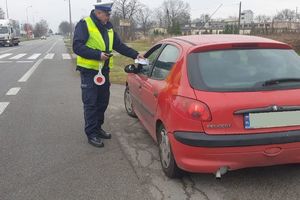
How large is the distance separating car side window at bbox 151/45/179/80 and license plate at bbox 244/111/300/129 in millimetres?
1141

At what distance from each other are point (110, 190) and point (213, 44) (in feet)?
5.78

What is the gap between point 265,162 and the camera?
380 centimetres

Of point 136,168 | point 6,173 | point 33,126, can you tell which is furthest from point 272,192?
point 33,126

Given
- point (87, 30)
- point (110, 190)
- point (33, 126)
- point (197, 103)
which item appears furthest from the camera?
point (33, 126)

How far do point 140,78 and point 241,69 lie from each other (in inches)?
75.3

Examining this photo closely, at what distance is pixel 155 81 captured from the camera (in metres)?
4.83

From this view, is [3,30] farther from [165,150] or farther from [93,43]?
[165,150]

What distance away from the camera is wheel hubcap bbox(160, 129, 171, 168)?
13.9 ft

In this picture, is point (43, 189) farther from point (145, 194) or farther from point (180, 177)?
point (180, 177)

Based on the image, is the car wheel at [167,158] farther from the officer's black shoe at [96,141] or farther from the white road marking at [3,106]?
the white road marking at [3,106]

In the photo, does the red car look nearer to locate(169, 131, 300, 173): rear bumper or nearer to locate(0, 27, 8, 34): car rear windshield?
locate(169, 131, 300, 173): rear bumper

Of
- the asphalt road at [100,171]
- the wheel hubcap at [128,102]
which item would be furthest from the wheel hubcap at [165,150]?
the wheel hubcap at [128,102]

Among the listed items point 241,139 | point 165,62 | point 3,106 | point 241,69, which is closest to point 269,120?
point 241,139

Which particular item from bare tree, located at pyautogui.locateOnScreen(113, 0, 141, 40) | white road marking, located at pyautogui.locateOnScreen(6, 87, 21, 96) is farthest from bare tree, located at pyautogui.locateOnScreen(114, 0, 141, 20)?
white road marking, located at pyautogui.locateOnScreen(6, 87, 21, 96)
